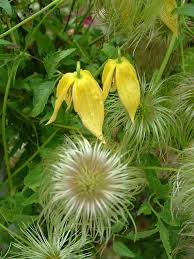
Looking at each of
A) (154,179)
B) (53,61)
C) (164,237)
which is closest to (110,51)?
(53,61)

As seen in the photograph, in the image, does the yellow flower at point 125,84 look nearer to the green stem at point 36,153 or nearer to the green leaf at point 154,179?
the green leaf at point 154,179

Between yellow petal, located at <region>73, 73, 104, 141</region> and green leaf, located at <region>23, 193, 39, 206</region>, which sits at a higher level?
yellow petal, located at <region>73, 73, 104, 141</region>

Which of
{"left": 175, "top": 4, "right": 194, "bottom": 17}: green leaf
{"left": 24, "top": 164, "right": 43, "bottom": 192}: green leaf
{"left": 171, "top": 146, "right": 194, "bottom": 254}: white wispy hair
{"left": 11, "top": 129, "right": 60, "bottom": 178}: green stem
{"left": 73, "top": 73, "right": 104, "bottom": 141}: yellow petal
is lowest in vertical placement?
{"left": 171, "top": 146, "right": 194, "bottom": 254}: white wispy hair

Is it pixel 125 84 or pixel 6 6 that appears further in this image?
pixel 6 6

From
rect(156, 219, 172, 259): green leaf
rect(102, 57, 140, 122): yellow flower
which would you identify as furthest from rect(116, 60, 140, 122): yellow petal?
rect(156, 219, 172, 259): green leaf

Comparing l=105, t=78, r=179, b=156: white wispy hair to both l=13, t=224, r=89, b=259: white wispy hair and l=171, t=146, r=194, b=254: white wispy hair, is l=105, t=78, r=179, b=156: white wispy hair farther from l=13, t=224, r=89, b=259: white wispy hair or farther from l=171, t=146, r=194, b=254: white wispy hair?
l=13, t=224, r=89, b=259: white wispy hair

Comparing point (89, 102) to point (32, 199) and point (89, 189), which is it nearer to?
point (89, 189)

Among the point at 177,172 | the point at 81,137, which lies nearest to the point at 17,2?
the point at 81,137
